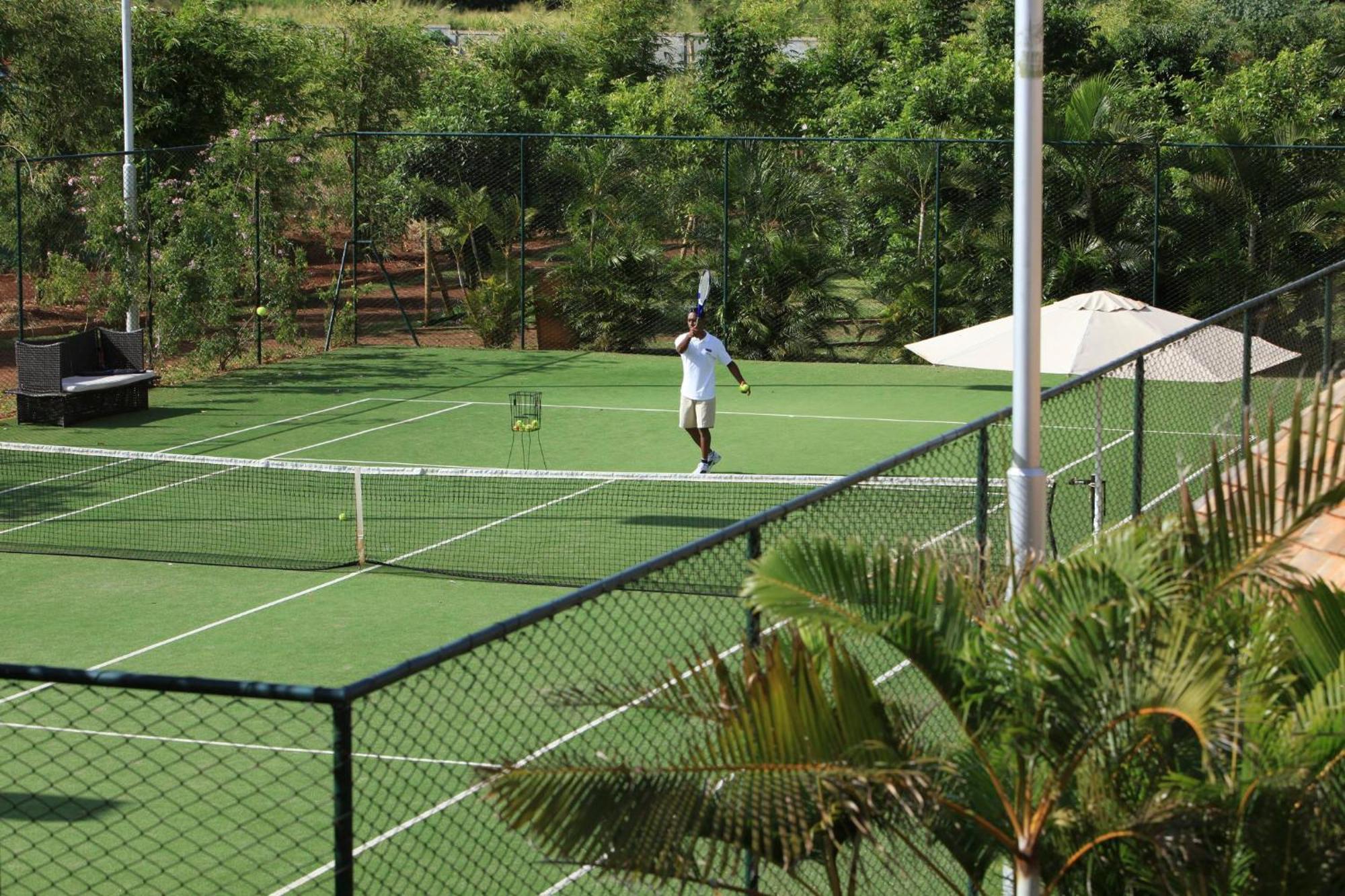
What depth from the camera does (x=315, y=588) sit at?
45.0 ft

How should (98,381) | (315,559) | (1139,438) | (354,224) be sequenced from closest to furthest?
(1139,438), (315,559), (98,381), (354,224)

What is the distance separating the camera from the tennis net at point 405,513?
13.9m

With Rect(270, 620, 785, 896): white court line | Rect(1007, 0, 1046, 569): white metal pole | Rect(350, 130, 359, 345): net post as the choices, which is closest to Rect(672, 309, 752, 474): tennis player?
Rect(270, 620, 785, 896): white court line

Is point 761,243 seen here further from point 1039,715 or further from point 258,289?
point 1039,715

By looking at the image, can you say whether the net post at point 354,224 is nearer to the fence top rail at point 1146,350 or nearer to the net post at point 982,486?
the fence top rail at point 1146,350

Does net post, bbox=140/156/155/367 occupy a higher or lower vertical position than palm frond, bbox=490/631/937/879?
higher

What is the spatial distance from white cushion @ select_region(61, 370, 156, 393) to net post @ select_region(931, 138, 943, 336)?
1178 centimetres

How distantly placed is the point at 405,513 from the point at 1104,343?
22.4 ft

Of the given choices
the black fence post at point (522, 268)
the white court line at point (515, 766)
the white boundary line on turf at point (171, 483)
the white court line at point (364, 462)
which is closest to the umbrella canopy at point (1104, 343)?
the white court line at point (515, 766)

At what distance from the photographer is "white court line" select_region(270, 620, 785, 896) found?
4.63m

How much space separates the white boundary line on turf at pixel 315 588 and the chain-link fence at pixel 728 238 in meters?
10.3

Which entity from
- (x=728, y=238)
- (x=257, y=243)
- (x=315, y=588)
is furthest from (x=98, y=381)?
(x=728, y=238)

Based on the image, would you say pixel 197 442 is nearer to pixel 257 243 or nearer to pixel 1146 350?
pixel 257 243

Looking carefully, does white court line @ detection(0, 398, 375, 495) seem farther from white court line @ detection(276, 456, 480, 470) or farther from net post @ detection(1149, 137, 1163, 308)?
net post @ detection(1149, 137, 1163, 308)
